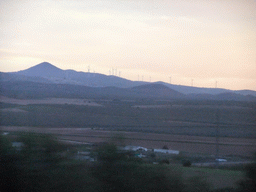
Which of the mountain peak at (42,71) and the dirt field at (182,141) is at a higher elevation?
the mountain peak at (42,71)

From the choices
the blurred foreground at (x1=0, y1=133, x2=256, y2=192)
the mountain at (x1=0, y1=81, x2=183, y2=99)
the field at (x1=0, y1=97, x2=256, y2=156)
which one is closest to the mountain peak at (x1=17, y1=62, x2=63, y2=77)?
the mountain at (x1=0, y1=81, x2=183, y2=99)

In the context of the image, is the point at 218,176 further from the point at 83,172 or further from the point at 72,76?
the point at 72,76

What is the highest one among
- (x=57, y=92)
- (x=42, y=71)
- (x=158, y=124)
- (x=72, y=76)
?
(x=42, y=71)

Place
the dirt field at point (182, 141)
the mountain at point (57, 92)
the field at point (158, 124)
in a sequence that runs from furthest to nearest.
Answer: the mountain at point (57, 92) < the field at point (158, 124) < the dirt field at point (182, 141)

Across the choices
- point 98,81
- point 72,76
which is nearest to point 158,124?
point 98,81

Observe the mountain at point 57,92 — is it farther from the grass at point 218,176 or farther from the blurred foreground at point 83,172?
the grass at point 218,176

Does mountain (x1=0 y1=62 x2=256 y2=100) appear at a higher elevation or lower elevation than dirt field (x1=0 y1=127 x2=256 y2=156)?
higher

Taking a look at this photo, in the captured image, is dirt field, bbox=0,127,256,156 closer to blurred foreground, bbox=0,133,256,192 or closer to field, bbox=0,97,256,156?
field, bbox=0,97,256,156

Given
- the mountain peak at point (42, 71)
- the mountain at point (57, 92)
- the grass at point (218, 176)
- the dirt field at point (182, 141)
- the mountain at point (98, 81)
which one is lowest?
the grass at point (218, 176)

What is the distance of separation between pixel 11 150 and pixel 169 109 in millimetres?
12351

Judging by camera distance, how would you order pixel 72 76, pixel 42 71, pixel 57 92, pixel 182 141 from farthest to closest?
pixel 72 76 < pixel 42 71 < pixel 57 92 < pixel 182 141

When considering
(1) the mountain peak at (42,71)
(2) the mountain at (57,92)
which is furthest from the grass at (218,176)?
(1) the mountain peak at (42,71)

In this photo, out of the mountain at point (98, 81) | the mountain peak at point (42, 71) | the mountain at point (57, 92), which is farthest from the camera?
the mountain peak at point (42, 71)

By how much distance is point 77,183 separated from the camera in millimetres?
6730
